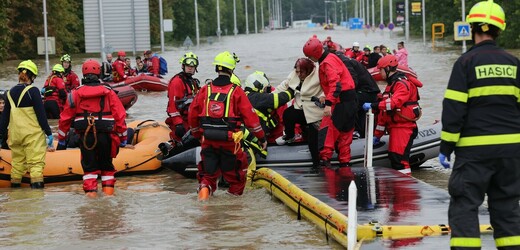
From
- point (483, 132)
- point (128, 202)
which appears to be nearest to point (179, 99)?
point (128, 202)

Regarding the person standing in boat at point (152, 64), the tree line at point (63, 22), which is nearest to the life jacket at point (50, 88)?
the person standing in boat at point (152, 64)

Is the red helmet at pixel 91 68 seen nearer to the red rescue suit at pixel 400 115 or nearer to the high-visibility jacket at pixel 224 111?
the high-visibility jacket at pixel 224 111

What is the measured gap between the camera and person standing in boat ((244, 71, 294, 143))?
41.4ft

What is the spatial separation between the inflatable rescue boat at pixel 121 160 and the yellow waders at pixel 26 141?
0.34 metres

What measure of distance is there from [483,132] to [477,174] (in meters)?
0.27

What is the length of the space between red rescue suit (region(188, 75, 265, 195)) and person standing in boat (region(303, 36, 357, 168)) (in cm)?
108

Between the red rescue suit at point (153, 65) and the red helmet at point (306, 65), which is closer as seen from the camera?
the red helmet at point (306, 65)

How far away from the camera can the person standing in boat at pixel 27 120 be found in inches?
494

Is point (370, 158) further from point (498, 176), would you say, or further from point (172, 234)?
point (498, 176)

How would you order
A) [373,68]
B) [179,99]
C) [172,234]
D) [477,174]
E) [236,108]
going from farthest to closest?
[373,68] → [179,99] → [236,108] → [172,234] → [477,174]

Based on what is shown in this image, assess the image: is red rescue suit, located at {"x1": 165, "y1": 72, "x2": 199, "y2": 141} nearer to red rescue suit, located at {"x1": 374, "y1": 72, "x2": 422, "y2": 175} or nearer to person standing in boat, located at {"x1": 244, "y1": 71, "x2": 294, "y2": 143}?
person standing in boat, located at {"x1": 244, "y1": 71, "x2": 294, "y2": 143}

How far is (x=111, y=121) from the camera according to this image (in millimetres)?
11328

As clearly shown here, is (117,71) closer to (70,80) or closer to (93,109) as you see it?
(70,80)

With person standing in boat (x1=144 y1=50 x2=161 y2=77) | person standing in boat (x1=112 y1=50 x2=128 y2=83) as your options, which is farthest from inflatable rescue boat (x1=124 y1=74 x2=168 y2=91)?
person standing in boat (x1=112 y1=50 x2=128 y2=83)
